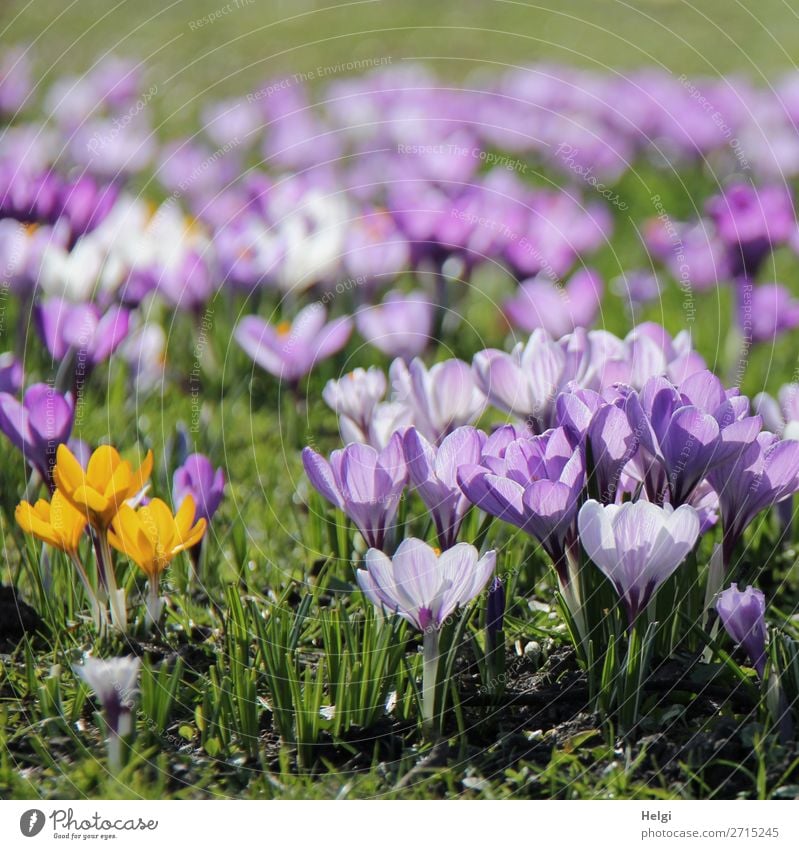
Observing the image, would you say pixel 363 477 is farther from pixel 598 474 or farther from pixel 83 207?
pixel 83 207

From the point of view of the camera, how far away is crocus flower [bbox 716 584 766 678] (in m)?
1.48

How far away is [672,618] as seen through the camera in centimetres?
163

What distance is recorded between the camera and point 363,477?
1593mm

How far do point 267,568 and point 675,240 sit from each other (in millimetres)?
1814

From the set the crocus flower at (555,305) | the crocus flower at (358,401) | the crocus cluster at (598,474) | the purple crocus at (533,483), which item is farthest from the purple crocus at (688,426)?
the crocus flower at (555,305)

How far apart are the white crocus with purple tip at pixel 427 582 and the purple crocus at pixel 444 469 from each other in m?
0.12

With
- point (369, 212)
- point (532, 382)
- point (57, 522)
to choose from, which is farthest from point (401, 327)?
point (57, 522)

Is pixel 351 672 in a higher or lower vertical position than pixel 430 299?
lower

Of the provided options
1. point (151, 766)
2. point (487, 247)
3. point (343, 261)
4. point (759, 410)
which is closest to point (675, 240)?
point (487, 247)

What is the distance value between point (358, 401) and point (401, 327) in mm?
670

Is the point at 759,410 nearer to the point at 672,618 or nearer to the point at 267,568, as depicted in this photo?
the point at 672,618

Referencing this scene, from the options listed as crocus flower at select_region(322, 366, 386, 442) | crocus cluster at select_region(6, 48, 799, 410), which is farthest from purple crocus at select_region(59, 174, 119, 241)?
crocus flower at select_region(322, 366, 386, 442)

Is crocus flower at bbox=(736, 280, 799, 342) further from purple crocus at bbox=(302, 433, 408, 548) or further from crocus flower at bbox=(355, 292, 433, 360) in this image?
purple crocus at bbox=(302, 433, 408, 548)

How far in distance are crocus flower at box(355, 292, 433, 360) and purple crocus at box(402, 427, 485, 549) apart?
92 cm
